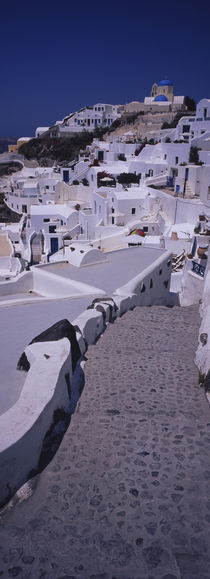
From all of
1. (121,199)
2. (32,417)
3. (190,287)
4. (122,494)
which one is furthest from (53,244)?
(122,494)

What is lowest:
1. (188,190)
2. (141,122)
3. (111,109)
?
(188,190)

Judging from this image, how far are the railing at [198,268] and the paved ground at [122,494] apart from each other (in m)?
7.85

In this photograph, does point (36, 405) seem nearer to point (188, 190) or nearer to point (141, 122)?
point (188, 190)

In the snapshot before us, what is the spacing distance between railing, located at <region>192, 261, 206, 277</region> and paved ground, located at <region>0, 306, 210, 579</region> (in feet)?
25.8

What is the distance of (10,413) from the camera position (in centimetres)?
341

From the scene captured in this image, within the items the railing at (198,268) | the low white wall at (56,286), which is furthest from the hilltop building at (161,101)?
the low white wall at (56,286)

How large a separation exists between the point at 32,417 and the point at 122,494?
3.19ft

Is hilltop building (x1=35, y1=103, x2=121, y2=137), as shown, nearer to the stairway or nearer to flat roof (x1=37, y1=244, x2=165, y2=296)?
the stairway

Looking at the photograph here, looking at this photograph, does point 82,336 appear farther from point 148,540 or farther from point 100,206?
point 100,206

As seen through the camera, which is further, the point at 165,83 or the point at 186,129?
the point at 165,83

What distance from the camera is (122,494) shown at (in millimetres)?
3234

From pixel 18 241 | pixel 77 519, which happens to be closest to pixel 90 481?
pixel 77 519

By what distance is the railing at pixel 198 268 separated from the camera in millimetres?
12558

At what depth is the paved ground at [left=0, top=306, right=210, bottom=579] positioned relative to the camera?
2.69 m
